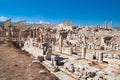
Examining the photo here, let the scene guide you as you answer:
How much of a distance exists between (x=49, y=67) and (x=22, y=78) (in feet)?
15.4

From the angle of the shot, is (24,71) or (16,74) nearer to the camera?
(16,74)

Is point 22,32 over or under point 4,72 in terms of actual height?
over

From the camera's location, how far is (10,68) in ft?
42.3

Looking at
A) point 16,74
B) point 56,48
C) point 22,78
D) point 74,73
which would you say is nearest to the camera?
point 22,78

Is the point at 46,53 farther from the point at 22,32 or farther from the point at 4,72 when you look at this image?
the point at 22,32

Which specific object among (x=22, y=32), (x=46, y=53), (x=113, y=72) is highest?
(x=22, y=32)

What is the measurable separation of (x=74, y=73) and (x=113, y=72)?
11.8 feet

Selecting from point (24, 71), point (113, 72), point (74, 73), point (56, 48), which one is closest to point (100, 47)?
point (56, 48)

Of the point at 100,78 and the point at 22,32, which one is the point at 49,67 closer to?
the point at 100,78

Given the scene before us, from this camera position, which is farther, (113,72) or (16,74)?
(113,72)

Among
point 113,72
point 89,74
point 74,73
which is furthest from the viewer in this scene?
point 113,72

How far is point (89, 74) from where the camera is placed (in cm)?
1222

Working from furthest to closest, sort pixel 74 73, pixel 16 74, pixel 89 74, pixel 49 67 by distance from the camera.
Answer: pixel 49 67
pixel 74 73
pixel 89 74
pixel 16 74

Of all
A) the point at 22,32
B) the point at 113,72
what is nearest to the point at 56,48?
the point at 113,72
